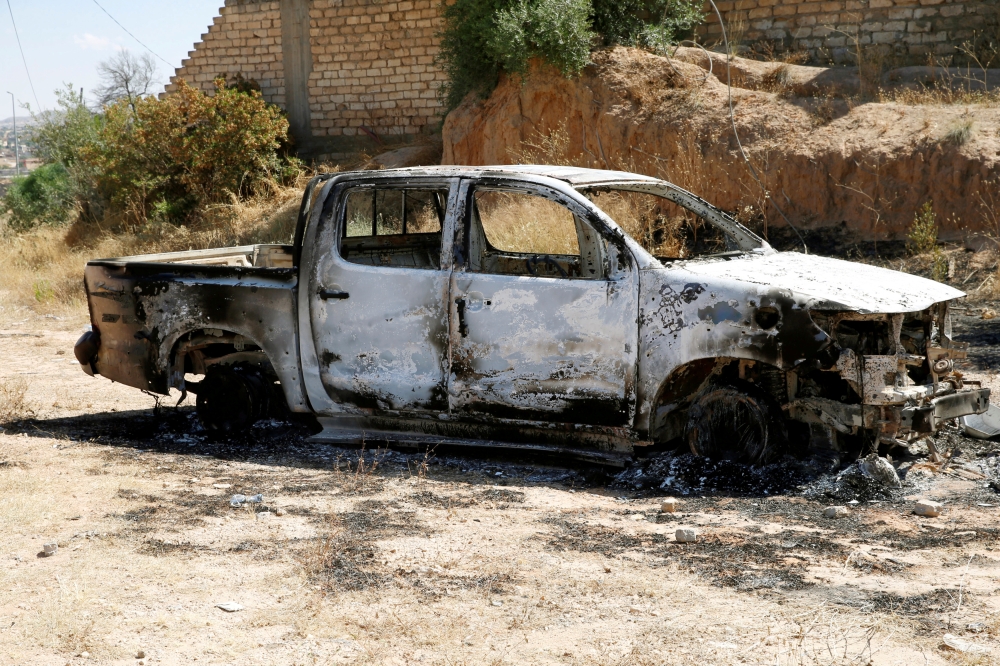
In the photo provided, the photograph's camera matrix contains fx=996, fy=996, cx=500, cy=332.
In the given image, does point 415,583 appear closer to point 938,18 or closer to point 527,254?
point 527,254

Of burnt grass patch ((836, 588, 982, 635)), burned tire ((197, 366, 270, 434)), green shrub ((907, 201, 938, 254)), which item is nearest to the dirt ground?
burnt grass patch ((836, 588, 982, 635))

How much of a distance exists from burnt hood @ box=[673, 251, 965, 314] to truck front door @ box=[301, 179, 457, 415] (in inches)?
57.8

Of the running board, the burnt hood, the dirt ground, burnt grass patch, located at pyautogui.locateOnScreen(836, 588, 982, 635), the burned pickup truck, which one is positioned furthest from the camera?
the running board

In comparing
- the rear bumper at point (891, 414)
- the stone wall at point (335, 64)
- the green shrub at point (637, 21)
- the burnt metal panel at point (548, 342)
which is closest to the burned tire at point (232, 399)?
the burnt metal panel at point (548, 342)

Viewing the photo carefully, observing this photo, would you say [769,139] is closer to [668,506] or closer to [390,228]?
[390,228]

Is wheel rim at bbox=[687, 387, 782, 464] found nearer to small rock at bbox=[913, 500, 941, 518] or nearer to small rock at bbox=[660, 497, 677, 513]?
small rock at bbox=[660, 497, 677, 513]

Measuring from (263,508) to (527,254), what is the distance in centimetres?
242

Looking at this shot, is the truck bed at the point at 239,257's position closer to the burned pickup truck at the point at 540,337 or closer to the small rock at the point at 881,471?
the burned pickup truck at the point at 540,337

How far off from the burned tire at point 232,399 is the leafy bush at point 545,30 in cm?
1026

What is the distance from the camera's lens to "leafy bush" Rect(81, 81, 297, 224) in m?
21.2

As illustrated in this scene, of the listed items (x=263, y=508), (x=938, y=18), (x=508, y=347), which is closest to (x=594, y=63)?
(x=938, y=18)

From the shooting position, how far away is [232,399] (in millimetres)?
6699

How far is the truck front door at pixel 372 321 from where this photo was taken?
18.9 feet

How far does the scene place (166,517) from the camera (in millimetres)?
4922
